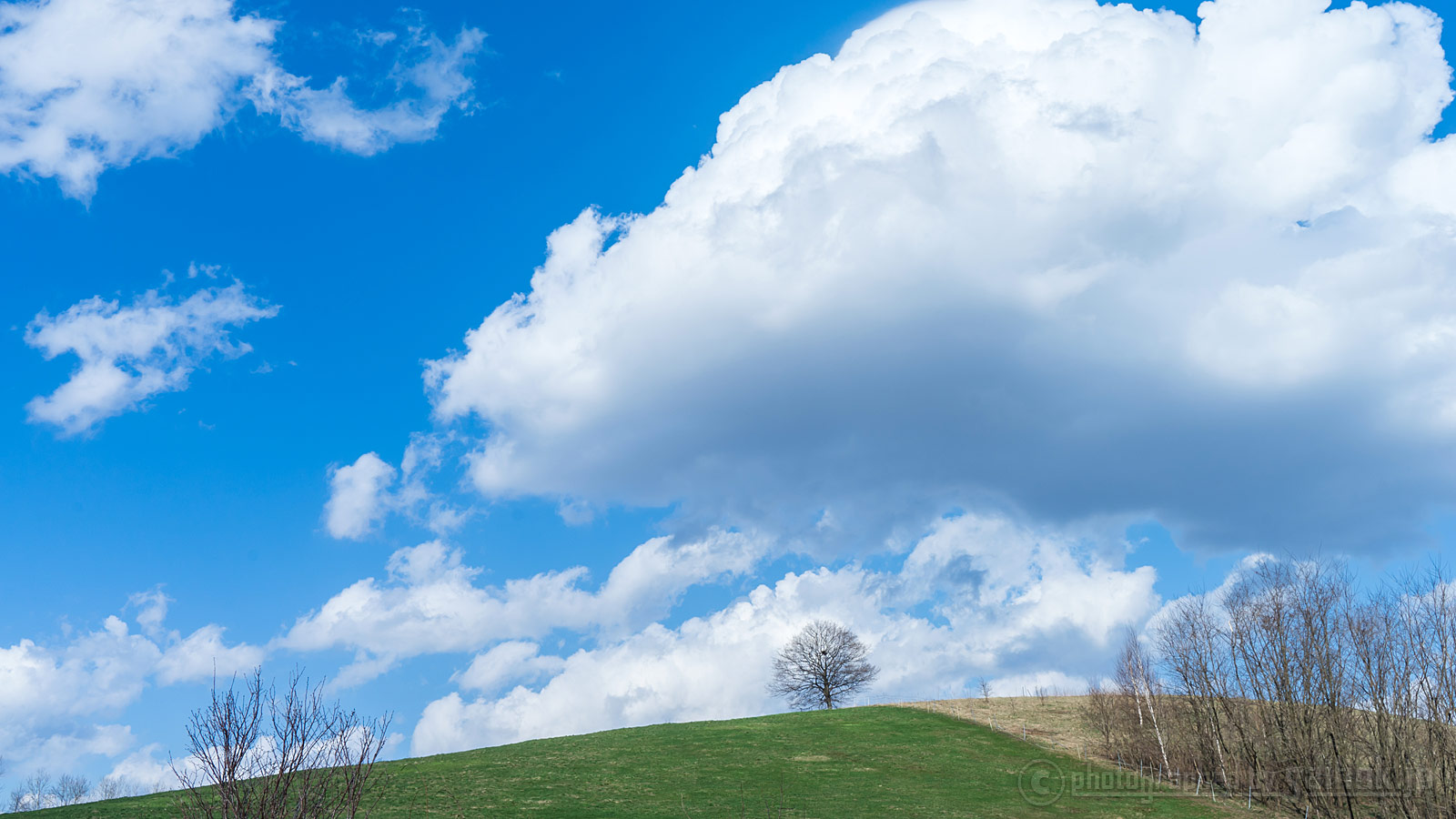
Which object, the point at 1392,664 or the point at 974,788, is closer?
the point at 1392,664

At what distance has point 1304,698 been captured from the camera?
4844 cm

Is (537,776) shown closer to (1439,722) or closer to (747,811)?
(747,811)

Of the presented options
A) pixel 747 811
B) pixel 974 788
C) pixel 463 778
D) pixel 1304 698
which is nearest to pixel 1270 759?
pixel 1304 698

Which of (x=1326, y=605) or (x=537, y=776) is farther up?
(x=1326, y=605)

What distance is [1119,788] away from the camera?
50.8m

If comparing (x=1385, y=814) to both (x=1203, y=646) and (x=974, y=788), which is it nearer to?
(x=1203, y=646)

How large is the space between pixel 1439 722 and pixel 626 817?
40.2 metres

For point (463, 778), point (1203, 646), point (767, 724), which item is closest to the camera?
point (463, 778)

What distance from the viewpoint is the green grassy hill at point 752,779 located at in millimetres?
42250

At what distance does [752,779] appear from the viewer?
4956 cm

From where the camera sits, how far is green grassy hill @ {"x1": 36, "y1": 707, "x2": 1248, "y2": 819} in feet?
139

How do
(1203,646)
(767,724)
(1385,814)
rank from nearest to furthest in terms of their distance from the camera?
1. (1385,814)
2. (1203,646)
3. (767,724)

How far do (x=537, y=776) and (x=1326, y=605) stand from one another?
150ft

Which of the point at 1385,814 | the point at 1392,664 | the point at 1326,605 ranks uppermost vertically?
the point at 1326,605
